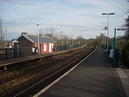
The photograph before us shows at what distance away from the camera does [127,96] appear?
8703 mm

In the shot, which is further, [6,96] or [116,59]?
[116,59]

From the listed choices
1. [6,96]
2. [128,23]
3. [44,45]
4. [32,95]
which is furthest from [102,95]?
[44,45]

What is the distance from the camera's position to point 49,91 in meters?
9.63

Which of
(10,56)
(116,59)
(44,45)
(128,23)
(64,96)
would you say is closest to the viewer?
(64,96)

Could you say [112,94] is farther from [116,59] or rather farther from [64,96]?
[116,59]

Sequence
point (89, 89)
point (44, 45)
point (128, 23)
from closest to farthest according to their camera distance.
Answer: point (89, 89)
point (128, 23)
point (44, 45)

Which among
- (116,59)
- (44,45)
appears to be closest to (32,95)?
(116,59)

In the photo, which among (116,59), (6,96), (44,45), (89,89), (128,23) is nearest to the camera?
(6,96)

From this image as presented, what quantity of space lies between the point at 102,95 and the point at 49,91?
2.26m

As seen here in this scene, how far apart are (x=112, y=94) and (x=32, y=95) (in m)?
3.22

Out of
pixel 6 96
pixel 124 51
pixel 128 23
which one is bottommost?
pixel 6 96

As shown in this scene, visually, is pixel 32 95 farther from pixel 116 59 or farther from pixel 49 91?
pixel 116 59

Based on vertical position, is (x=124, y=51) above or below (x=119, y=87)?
above

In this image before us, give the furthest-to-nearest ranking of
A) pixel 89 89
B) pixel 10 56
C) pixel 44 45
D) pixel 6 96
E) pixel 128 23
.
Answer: pixel 44 45 → pixel 128 23 → pixel 10 56 → pixel 89 89 → pixel 6 96
